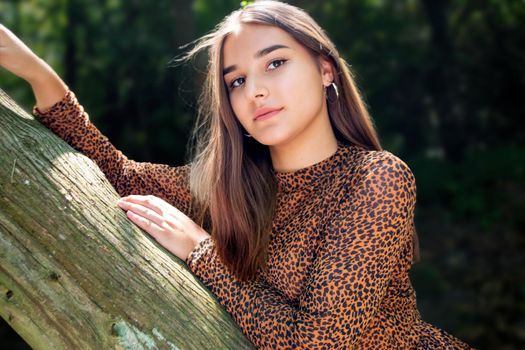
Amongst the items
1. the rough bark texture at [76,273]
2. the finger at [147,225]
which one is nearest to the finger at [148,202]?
the finger at [147,225]

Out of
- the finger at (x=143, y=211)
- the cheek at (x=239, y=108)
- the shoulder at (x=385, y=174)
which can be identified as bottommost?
the shoulder at (x=385, y=174)

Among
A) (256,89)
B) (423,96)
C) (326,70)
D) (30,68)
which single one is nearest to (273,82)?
(256,89)

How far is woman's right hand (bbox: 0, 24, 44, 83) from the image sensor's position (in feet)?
7.98

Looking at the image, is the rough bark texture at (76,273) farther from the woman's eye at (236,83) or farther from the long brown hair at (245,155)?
the woman's eye at (236,83)

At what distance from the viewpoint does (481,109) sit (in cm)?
990

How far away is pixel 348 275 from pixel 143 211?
831 millimetres

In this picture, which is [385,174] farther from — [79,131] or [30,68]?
[30,68]

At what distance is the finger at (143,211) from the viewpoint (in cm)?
240

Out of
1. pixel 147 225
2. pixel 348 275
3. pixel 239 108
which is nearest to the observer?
pixel 348 275

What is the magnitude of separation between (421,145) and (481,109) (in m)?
1.09

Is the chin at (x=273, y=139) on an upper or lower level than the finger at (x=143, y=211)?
upper

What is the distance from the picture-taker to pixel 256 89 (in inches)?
98.9

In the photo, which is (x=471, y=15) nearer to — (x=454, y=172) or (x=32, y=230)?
(x=454, y=172)

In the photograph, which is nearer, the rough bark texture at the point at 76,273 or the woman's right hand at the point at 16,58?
the rough bark texture at the point at 76,273
